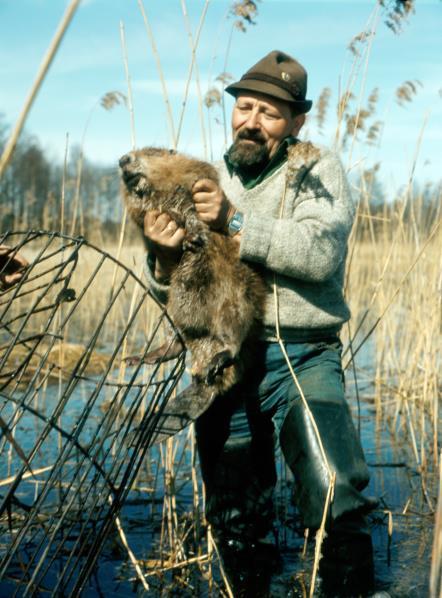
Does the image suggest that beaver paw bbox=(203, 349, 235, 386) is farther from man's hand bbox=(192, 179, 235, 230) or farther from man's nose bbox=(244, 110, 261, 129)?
man's nose bbox=(244, 110, 261, 129)

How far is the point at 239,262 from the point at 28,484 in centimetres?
204

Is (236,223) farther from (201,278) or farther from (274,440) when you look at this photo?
(274,440)

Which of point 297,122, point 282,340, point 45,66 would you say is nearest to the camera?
point 45,66

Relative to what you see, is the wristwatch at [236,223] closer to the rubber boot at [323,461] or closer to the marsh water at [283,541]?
the rubber boot at [323,461]

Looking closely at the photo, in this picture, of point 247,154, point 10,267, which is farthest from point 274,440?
point 10,267

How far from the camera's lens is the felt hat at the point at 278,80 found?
2527 millimetres

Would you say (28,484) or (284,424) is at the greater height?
(284,424)

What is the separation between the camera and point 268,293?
2.46 meters

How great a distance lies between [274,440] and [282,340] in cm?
48

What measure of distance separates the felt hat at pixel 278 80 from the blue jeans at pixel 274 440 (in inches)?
36.2

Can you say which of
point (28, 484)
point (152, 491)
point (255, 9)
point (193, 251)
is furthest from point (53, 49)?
point (28, 484)

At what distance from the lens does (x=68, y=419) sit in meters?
4.78

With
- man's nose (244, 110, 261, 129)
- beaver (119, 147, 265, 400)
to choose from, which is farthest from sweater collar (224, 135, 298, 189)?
beaver (119, 147, 265, 400)

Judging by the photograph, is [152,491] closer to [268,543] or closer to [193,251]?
[268,543]
